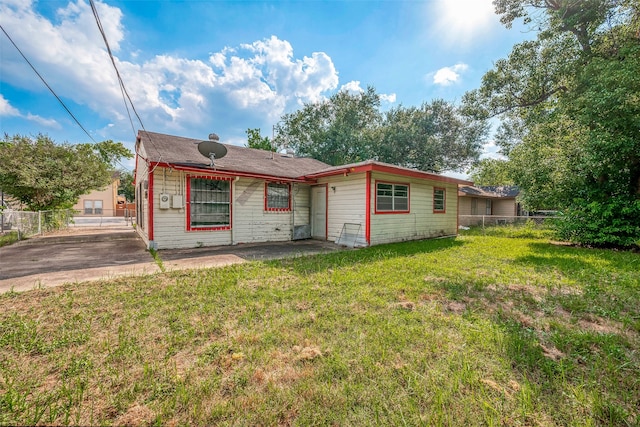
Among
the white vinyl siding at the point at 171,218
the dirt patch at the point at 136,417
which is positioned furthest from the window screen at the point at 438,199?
the dirt patch at the point at 136,417

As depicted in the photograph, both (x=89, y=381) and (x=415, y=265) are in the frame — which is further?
(x=415, y=265)

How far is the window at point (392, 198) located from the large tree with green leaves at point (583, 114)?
501 cm

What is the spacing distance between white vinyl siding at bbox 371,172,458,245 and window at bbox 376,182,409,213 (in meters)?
0.21

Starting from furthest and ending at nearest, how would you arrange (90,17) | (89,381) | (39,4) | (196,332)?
(39,4)
(90,17)
(196,332)
(89,381)

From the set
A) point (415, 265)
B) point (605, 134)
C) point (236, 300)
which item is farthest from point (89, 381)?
point (605, 134)

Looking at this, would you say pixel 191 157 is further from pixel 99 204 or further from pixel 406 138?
pixel 99 204

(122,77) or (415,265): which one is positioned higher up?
(122,77)

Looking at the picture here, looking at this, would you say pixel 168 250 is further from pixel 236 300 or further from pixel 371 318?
pixel 371 318

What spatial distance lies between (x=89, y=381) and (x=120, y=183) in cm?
4547

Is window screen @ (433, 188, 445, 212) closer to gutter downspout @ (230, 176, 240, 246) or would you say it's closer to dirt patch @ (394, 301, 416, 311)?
gutter downspout @ (230, 176, 240, 246)

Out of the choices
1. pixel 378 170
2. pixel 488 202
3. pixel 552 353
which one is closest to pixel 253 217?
pixel 378 170

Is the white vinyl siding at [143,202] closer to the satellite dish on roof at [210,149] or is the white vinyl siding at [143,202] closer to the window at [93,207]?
the satellite dish on roof at [210,149]

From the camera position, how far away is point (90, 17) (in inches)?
165

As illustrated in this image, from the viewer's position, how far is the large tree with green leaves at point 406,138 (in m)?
19.5
